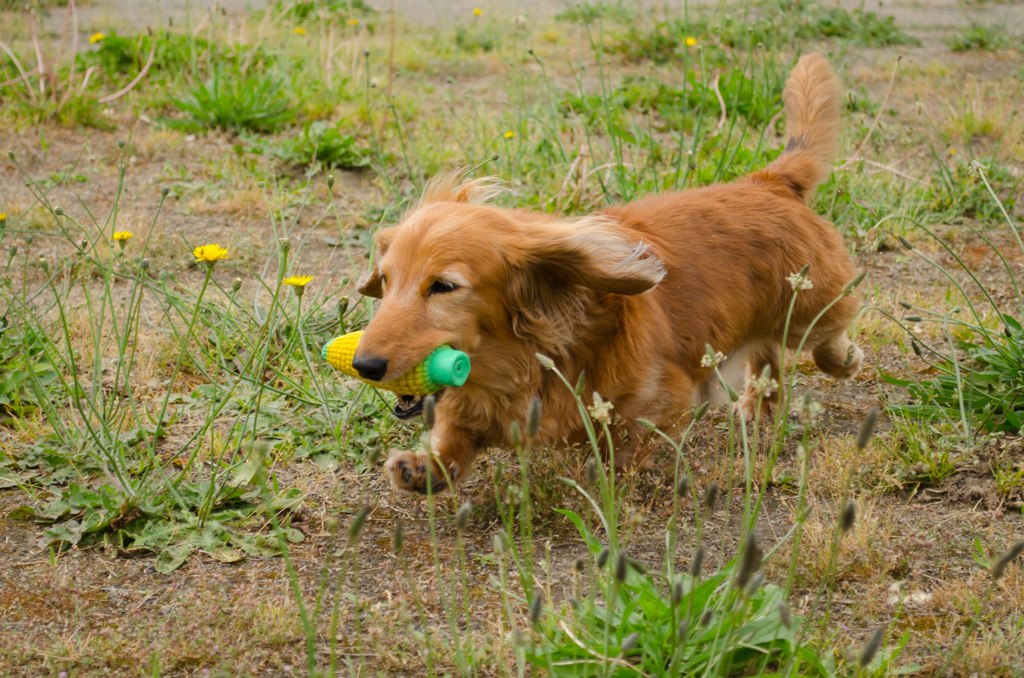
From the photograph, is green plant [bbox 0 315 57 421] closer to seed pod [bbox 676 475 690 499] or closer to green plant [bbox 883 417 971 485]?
seed pod [bbox 676 475 690 499]

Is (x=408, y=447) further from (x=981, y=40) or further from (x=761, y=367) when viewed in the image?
(x=981, y=40)

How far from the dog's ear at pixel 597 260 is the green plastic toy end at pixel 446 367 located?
43 cm

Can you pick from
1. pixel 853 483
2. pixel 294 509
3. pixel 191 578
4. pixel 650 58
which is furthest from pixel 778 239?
pixel 650 58

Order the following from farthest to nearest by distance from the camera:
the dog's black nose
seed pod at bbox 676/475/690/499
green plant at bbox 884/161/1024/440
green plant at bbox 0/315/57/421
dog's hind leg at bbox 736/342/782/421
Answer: dog's hind leg at bbox 736/342/782/421
green plant at bbox 0/315/57/421
green plant at bbox 884/161/1024/440
the dog's black nose
seed pod at bbox 676/475/690/499

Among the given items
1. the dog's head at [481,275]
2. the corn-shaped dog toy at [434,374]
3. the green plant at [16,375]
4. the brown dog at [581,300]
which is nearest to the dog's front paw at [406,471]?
the brown dog at [581,300]

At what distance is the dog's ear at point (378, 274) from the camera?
3014mm

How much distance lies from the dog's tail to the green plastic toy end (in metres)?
1.64

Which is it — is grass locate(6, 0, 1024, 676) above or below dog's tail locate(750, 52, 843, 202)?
below

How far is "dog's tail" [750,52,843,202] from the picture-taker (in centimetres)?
360

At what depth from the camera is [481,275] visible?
2.68m

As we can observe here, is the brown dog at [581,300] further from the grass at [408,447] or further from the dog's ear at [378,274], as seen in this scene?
the grass at [408,447]

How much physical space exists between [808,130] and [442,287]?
1.85 metres

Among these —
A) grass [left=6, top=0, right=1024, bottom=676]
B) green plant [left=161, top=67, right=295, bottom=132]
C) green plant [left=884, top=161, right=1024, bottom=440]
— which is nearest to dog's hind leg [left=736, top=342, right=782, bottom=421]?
grass [left=6, top=0, right=1024, bottom=676]

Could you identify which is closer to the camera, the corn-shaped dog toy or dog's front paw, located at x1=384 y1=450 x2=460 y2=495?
the corn-shaped dog toy
